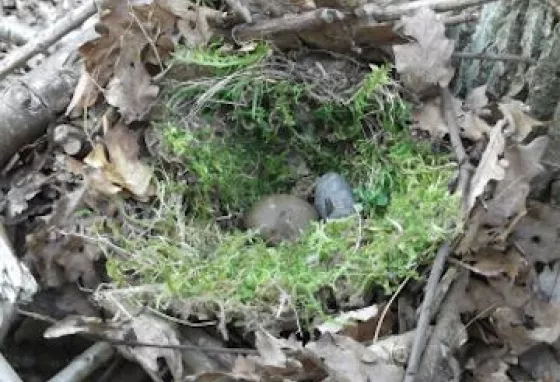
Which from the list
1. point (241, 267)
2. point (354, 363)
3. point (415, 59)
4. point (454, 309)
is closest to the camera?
point (354, 363)

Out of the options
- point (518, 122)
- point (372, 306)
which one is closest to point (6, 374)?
point (372, 306)

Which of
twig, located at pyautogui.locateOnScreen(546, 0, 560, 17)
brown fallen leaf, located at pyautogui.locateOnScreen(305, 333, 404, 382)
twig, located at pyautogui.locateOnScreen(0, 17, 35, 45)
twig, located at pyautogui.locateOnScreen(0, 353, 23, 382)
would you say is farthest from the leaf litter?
twig, located at pyautogui.locateOnScreen(0, 17, 35, 45)

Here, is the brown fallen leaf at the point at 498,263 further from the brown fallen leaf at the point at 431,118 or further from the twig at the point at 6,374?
the twig at the point at 6,374

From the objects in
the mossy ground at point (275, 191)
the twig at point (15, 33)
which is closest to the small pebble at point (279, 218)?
the mossy ground at point (275, 191)

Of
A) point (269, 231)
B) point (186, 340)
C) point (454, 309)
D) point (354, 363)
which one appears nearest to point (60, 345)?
point (186, 340)

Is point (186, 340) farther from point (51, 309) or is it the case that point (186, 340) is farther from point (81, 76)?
point (81, 76)

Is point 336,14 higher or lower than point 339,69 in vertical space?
higher
